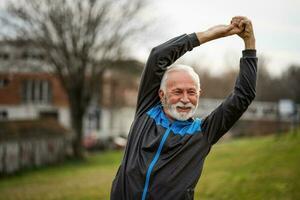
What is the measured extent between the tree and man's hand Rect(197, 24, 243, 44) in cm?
2412

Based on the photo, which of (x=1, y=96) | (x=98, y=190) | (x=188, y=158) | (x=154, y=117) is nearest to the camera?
(x=188, y=158)

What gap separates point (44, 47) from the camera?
2705 centimetres

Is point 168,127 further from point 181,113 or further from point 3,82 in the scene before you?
point 3,82

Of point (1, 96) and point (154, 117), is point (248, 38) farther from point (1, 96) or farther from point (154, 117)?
point (1, 96)

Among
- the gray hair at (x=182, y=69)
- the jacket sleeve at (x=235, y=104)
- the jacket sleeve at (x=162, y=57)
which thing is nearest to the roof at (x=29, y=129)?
the jacket sleeve at (x=162, y=57)

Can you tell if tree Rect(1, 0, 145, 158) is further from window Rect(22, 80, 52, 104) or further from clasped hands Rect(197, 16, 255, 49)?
clasped hands Rect(197, 16, 255, 49)

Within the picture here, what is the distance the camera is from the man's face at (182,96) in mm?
3121

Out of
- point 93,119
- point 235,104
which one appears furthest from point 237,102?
point 93,119

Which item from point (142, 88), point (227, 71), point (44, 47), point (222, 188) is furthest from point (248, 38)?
point (227, 71)

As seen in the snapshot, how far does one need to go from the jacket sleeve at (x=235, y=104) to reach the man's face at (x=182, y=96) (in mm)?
132

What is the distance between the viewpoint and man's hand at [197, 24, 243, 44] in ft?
10.5

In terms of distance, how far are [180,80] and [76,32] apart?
24.9 meters

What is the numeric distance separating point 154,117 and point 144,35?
25218 mm

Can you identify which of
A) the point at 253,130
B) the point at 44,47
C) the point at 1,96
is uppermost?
the point at 44,47
